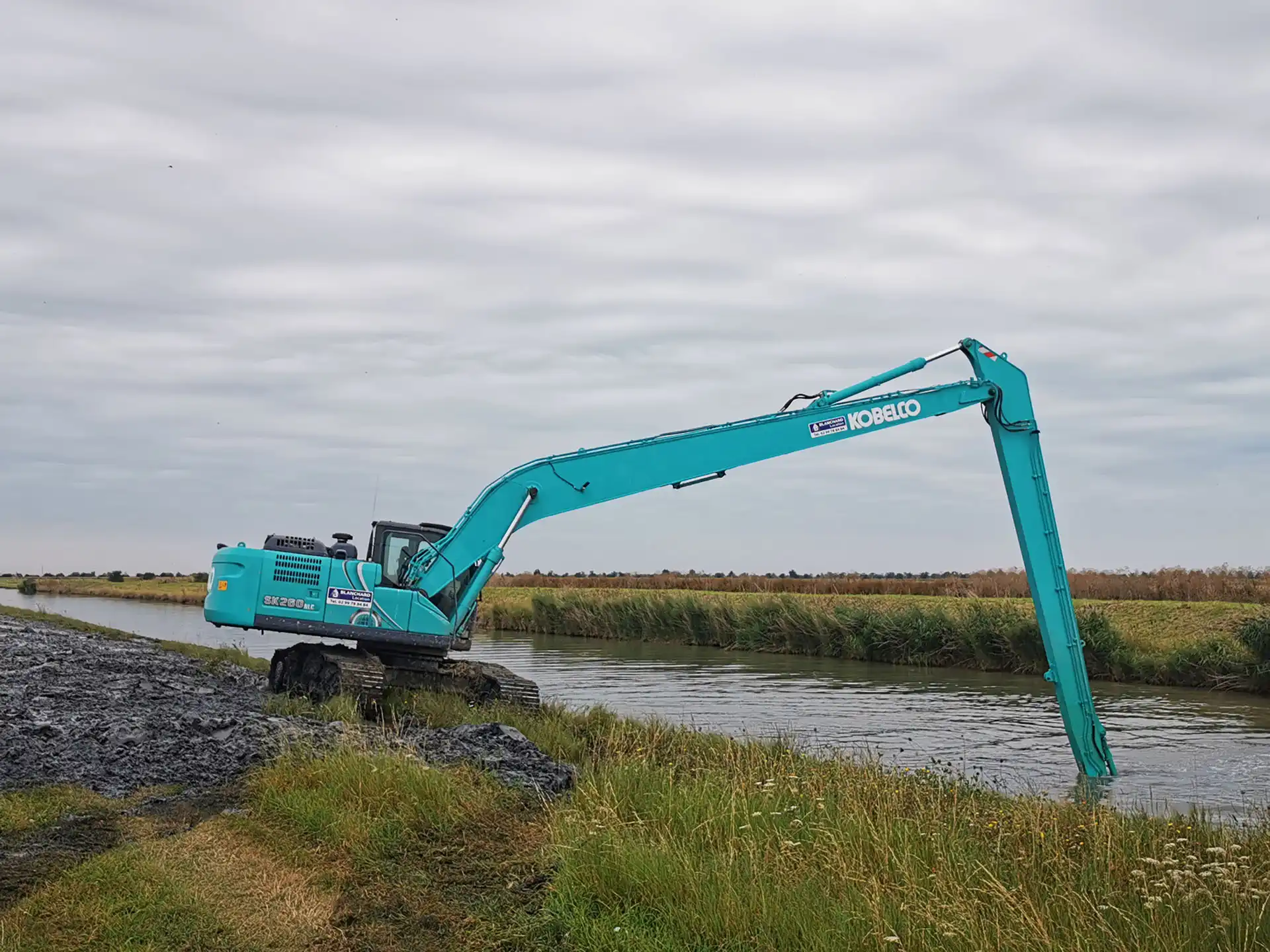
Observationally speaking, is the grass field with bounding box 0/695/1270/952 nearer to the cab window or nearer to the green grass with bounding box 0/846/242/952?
the green grass with bounding box 0/846/242/952

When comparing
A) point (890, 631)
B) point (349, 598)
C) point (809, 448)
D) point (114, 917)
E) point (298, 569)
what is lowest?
point (114, 917)

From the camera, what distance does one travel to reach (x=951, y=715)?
71.5 ft

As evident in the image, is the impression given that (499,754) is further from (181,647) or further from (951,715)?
(181,647)

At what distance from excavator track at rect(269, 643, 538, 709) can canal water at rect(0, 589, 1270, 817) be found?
10.5 feet

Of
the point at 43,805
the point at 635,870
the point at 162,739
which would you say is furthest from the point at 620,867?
the point at 162,739

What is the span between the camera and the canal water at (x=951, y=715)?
14930mm

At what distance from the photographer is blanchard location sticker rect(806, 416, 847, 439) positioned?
54.7 ft

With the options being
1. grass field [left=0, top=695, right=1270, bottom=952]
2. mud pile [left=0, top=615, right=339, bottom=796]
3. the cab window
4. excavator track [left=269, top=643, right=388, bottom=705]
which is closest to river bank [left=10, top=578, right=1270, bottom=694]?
the cab window

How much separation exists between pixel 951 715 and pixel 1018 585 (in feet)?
74.1

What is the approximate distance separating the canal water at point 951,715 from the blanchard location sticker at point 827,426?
170 inches

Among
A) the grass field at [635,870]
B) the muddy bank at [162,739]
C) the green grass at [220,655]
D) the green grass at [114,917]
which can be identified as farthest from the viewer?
the green grass at [220,655]

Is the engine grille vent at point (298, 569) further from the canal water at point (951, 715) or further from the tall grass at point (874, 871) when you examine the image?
the tall grass at point (874, 871)

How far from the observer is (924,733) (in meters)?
19.1

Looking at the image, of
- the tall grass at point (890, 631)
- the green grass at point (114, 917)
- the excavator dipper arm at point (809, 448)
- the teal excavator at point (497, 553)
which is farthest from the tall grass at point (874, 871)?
the tall grass at point (890, 631)
